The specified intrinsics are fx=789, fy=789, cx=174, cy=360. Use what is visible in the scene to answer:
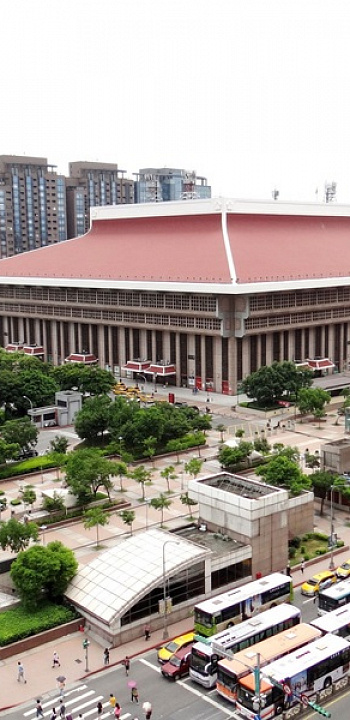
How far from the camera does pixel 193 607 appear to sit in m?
33.3

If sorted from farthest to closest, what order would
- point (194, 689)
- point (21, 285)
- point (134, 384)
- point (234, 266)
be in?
point (21, 285), point (134, 384), point (234, 266), point (194, 689)

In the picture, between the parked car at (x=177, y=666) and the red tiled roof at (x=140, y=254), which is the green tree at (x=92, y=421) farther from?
the parked car at (x=177, y=666)

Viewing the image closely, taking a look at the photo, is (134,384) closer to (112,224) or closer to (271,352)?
(271,352)

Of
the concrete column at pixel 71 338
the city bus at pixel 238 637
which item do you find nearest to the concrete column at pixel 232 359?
the concrete column at pixel 71 338

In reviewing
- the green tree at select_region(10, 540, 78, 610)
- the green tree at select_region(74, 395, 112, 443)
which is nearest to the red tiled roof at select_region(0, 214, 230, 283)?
the green tree at select_region(74, 395, 112, 443)

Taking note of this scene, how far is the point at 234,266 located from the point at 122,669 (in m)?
54.1

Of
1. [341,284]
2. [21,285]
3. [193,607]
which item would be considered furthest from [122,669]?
[21,285]

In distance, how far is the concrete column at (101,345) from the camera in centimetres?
9062

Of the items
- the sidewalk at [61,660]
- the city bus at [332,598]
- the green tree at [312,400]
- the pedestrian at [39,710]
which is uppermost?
the green tree at [312,400]

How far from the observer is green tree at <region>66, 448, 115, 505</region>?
44.6 m

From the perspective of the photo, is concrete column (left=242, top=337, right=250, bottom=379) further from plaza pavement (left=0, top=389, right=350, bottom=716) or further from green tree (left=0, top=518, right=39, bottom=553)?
green tree (left=0, top=518, right=39, bottom=553)

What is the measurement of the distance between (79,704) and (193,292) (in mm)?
55387

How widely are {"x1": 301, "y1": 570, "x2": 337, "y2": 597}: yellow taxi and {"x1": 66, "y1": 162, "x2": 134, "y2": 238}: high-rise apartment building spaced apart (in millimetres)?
145524

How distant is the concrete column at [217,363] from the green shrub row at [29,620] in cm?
4730
